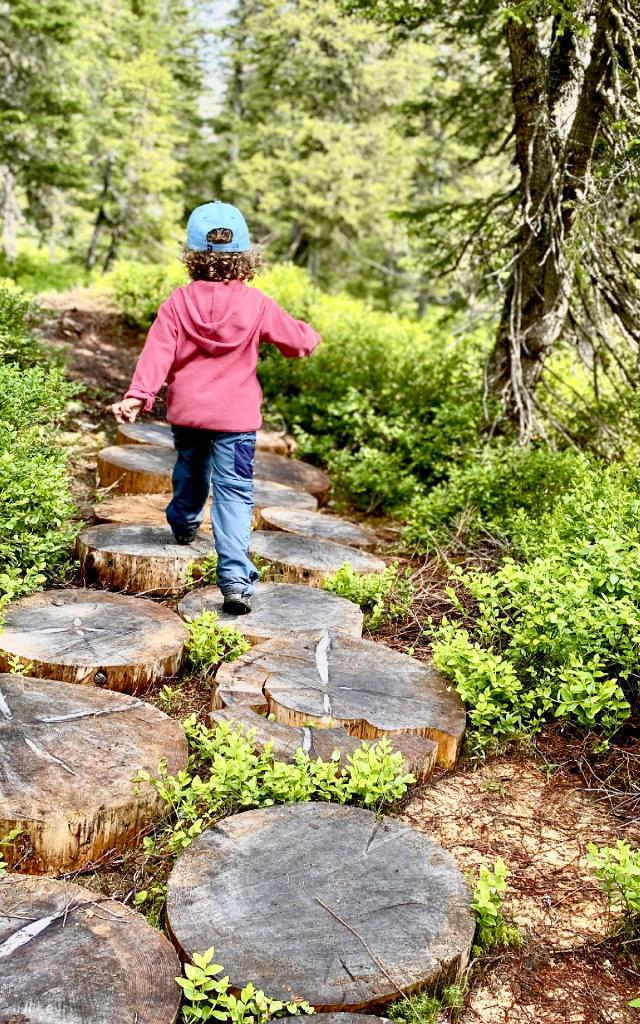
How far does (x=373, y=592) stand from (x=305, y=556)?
484 millimetres

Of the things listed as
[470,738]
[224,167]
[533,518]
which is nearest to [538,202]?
[533,518]

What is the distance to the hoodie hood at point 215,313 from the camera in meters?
4.18

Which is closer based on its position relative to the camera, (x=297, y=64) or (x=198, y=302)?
(x=198, y=302)

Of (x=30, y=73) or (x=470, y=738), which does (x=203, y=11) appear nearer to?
(x=30, y=73)

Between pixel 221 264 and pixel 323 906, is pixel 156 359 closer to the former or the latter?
pixel 221 264

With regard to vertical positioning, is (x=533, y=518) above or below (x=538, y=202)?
below

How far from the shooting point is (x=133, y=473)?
571 cm

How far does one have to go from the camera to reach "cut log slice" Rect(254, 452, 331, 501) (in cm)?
643

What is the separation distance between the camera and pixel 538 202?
6195mm

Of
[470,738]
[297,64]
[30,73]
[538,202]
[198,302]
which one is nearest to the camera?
[470,738]

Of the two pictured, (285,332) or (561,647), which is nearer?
(561,647)

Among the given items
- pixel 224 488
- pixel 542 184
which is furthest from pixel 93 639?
pixel 542 184

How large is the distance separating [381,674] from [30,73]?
18673 millimetres

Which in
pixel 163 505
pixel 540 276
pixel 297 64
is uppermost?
pixel 297 64
